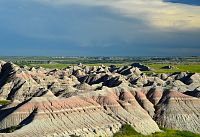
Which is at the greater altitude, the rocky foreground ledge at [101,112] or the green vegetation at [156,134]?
the rocky foreground ledge at [101,112]

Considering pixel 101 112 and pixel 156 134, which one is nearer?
pixel 156 134

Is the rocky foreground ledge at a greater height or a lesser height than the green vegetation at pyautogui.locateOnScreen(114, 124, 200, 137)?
greater

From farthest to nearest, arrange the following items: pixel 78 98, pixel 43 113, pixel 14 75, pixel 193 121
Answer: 1. pixel 14 75
2. pixel 193 121
3. pixel 78 98
4. pixel 43 113

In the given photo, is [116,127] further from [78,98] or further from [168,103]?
[168,103]

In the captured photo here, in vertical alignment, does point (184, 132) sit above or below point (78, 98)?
below

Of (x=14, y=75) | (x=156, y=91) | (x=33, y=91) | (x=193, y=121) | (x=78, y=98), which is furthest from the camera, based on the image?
(x=14, y=75)

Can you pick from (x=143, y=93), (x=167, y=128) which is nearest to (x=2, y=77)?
(x=143, y=93)

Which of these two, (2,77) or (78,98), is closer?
(78,98)

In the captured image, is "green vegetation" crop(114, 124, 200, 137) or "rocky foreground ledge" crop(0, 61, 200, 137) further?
"green vegetation" crop(114, 124, 200, 137)

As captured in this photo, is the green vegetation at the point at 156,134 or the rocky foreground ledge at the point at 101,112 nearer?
the rocky foreground ledge at the point at 101,112

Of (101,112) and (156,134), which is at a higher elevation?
(101,112)
